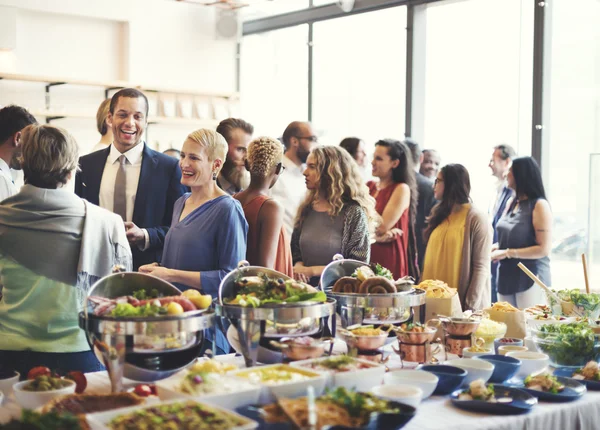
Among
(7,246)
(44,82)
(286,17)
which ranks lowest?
(7,246)

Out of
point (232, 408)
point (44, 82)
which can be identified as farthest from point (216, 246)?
point (44, 82)

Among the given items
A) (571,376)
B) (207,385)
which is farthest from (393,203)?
(207,385)

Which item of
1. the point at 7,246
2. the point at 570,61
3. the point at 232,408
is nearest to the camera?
the point at 232,408

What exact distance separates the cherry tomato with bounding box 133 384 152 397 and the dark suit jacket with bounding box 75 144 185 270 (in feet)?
4.55

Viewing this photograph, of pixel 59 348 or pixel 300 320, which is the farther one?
pixel 59 348

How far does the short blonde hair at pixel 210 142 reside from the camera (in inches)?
117

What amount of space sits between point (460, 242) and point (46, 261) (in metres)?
2.68

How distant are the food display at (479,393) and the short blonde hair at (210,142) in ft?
4.29

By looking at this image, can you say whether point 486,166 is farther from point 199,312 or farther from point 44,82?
point 199,312

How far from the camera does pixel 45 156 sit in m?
2.58

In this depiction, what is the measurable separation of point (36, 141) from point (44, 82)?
18.8 ft

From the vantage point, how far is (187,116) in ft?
28.6

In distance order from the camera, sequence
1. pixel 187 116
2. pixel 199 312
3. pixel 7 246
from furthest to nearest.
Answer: pixel 187 116 < pixel 7 246 < pixel 199 312

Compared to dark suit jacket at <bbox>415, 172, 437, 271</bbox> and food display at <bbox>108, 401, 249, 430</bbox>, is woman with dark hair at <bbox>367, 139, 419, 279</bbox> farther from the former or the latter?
food display at <bbox>108, 401, 249, 430</bbox>
